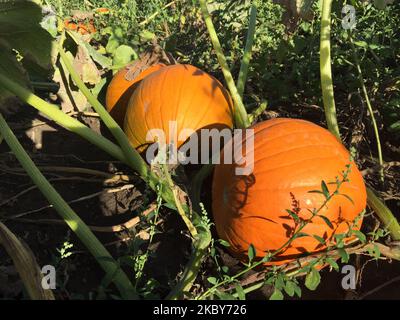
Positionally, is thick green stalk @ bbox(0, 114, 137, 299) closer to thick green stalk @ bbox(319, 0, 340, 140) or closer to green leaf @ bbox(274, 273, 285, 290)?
green leaf @ bbox(274, 273, 285, 290)

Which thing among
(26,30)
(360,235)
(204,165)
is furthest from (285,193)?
(26,30)

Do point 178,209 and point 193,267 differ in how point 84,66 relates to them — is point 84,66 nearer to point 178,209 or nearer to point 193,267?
point 178,209

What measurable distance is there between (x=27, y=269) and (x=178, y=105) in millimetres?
1043

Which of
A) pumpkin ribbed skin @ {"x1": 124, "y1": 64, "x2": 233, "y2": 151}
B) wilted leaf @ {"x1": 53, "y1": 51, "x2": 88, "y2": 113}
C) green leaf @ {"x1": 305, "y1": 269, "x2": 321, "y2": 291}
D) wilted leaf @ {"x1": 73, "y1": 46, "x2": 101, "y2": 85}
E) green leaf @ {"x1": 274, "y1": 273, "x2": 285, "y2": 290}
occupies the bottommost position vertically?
green leaf @ {"x1": 305, "y1": 269, "x2": 321, "y2": 291}

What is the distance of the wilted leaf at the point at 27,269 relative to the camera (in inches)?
50.5

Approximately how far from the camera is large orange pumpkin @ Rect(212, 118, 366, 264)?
1.63 meters

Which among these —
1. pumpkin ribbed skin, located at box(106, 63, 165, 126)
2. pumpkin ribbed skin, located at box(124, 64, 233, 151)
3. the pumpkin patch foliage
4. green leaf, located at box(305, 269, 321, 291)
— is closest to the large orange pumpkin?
the pumpkin patch foliage

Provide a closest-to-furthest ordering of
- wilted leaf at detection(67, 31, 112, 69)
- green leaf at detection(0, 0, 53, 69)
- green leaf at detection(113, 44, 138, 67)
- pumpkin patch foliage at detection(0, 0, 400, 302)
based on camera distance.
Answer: pumpkin patch foliage at detection(0, 0, 400, 302), green leaf at detection(0, 0, 53, 69), wilted leaf at detection(67, 31, 112, 69), green leaf at detection(113, 44, 138, 67)

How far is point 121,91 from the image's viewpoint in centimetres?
258

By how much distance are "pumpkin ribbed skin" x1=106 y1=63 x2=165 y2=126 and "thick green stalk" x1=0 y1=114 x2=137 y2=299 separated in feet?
2.62

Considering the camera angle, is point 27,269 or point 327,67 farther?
point 327,67

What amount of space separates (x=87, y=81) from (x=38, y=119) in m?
0.36

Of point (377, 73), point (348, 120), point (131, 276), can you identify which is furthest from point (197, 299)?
point (377, 73)

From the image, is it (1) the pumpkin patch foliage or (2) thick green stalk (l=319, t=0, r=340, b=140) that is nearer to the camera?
(1) the pumpkin patch foliage
